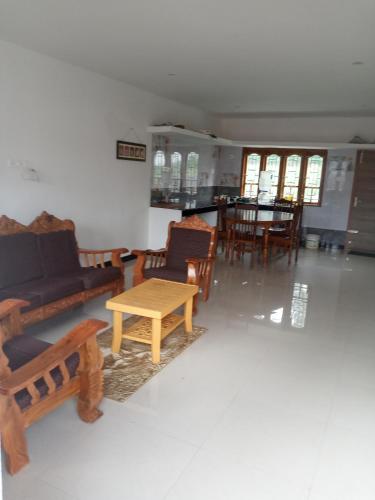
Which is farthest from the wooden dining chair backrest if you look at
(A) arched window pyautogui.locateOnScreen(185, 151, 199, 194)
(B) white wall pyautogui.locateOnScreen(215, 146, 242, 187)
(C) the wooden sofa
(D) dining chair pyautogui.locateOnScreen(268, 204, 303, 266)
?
(C) the wooden sofa

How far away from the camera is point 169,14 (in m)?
2.99

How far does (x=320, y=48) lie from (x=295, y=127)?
497 centimetres

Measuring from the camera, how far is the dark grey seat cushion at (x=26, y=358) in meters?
1.97

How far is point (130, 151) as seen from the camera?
231 inches

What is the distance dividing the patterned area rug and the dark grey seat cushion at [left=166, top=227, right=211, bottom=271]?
1.07m

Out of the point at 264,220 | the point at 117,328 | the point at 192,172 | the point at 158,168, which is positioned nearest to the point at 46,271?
the point at 117,328

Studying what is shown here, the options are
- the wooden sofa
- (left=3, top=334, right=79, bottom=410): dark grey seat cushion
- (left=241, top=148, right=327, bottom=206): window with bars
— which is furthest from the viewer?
(left=241, top=148, right=327, bottom=206): window with bars

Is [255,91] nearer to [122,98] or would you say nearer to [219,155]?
[122,98]

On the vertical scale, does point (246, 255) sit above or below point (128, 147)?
below

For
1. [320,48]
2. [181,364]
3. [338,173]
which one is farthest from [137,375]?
[338,173]

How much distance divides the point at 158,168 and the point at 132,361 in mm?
4288

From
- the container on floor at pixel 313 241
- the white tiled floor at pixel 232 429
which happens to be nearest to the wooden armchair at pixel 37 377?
the white tiled floor at pixel 232 429

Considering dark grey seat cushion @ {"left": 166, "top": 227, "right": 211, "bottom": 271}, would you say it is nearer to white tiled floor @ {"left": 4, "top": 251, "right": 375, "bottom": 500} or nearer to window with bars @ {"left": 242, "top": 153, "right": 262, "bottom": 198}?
white tiled floor @ {"left": 4, "top": 251, "right": 375, "bottom": 500}

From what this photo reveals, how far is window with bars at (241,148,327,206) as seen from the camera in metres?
8.51
